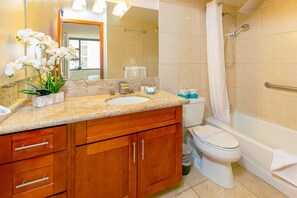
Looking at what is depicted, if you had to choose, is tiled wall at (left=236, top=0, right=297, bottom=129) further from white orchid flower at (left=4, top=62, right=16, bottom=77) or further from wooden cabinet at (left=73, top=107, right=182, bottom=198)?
white orchid flower at (left=4, top=62, right=16, bottom=77)

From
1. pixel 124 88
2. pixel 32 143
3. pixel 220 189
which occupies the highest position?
pixel 124 88

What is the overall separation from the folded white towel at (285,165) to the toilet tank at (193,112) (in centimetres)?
77

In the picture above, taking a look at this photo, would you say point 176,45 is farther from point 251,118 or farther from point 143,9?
point 251,118

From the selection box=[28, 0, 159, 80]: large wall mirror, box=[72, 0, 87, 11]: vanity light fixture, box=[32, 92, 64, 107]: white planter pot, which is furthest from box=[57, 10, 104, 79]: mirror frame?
box=[32, 92, 64, 107]: white planter pot

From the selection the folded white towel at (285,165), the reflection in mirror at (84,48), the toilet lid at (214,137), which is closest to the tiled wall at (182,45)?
the toilet lid at (214,137)

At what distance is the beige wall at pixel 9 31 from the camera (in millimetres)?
995

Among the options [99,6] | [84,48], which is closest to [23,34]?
[84,48]

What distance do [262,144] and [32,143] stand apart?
189 centimetres

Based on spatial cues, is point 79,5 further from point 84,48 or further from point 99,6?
point 84,48

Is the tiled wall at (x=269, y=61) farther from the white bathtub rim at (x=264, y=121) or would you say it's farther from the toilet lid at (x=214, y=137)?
the toilet lid at (x=214, y=137)

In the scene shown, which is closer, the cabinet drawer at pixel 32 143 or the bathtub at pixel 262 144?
the cabinet drawer at pixel 32 143

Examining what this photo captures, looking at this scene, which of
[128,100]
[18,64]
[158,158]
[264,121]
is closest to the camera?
[18,64]

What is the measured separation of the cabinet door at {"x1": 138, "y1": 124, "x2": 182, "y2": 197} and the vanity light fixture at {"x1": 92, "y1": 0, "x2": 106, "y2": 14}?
1253 mm

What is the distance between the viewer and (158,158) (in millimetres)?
1363
